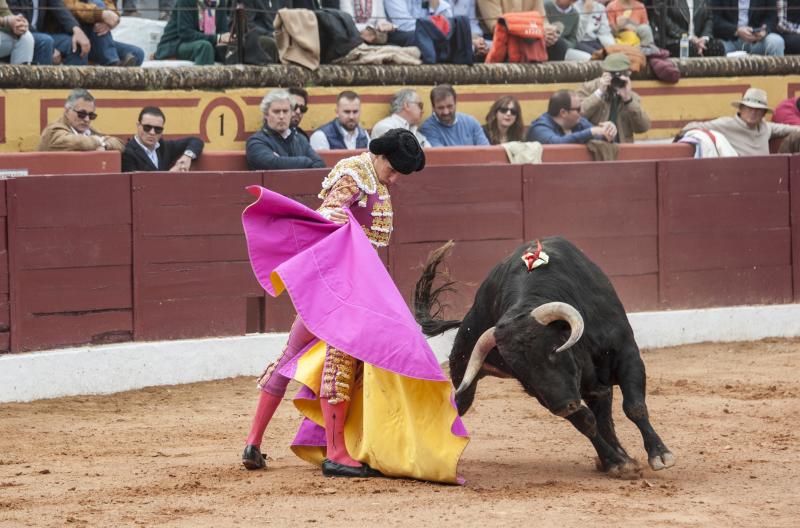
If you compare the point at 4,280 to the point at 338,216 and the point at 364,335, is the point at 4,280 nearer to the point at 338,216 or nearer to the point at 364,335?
the point at 338,216

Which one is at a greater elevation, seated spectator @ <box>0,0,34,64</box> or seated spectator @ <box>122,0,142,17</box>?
seated spectator @ <box>122,0,142,17</box>

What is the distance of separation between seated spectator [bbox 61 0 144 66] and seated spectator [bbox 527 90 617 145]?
2.44 meters

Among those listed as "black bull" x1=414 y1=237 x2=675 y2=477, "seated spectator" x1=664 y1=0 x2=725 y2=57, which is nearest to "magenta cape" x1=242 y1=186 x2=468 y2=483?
"black bull" x1=414 y1=237 x2=675 y2=477

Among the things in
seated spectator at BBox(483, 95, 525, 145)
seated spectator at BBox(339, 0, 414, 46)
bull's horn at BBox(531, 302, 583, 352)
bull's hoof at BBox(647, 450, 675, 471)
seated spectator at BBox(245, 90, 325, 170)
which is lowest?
bull's hoof at BBox(647, 450, 675, 471)

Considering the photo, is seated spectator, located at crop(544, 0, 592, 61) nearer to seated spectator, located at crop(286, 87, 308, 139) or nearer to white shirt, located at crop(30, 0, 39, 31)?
seated spectator, located at crop(286, 87, 308, 139)

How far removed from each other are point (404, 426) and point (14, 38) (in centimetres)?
407

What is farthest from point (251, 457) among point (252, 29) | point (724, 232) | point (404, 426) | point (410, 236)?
point (724, 232)

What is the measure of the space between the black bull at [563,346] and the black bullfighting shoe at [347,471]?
1.48ft

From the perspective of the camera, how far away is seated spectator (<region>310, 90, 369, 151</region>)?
7820 mm

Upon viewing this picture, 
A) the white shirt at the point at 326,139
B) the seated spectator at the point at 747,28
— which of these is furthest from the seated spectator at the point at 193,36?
the seated spectator at the point at 747,28

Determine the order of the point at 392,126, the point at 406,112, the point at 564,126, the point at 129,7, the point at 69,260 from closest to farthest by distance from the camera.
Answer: the point at 69,260
the point at 392,126
the point at 406,112
the point at 564,126
the point at 129,7

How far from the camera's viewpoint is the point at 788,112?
33.0ft

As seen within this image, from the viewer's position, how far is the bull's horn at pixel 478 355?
181 inches

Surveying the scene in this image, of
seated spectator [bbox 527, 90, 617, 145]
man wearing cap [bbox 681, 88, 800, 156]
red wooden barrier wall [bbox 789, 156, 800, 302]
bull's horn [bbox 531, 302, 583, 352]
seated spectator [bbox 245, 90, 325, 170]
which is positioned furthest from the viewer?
man wearing cap [bbox 681, 88, 800, 156]
